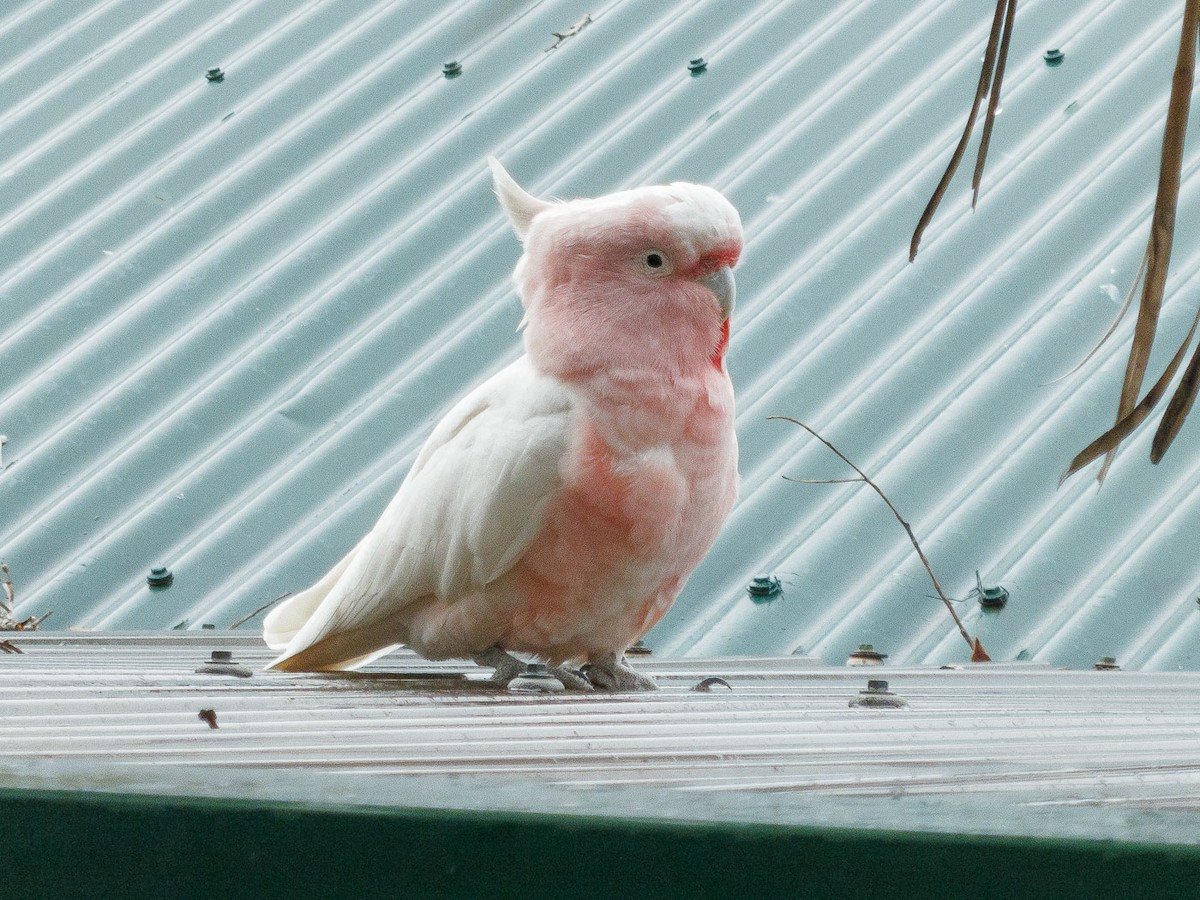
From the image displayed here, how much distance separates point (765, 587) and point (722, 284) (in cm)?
128

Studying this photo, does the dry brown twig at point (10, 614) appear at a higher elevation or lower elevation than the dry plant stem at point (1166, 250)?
lower

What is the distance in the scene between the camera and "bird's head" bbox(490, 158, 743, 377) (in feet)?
8.41

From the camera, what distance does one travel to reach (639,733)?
1.51 metres

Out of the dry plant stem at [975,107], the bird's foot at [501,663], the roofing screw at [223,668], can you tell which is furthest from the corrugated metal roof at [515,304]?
the dry plant stem at [975,107]

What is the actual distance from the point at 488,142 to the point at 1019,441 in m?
2.19

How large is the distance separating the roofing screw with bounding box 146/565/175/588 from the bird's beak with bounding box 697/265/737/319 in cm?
193

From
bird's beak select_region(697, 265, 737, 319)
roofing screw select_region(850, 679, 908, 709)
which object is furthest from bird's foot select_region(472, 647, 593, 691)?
bird's beak select_region(697, 265, 737, 319)

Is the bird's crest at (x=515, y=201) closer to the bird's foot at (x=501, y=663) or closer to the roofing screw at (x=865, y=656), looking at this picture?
the bird's foot at (x=501, y=663)

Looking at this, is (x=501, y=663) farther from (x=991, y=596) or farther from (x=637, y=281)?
(x=991, y=596)

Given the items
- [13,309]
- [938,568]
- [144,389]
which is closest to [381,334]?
[144,389]

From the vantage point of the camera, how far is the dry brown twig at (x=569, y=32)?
5.56 meters

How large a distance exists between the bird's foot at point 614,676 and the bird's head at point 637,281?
58 cm

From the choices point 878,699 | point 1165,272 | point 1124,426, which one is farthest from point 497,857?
point 878,699

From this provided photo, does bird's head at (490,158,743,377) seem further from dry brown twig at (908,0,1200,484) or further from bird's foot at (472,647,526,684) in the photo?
dry brown twig at (908,0,1200,484)
